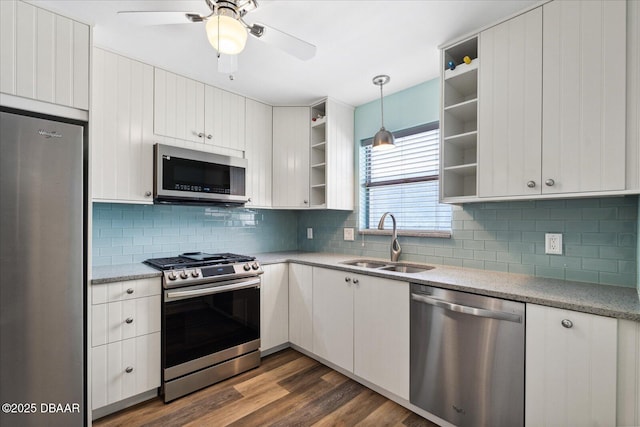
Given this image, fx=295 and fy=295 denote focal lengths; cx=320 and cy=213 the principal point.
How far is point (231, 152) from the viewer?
280 cm

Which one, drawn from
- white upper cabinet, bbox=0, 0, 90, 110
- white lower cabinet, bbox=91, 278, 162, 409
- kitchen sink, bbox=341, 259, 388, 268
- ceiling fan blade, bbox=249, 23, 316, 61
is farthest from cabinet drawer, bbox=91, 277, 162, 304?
ceiling fan blade, bbox=249, 23, 316, 61

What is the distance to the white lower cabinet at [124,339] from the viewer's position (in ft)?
5.85

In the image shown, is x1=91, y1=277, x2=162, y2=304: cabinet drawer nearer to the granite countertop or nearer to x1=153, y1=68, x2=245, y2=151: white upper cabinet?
the granite countertop

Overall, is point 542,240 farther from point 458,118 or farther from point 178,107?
point 178,107

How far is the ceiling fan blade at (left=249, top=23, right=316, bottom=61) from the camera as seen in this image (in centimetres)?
148

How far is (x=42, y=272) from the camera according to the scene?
154 cm

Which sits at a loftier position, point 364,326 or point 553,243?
point 553,243

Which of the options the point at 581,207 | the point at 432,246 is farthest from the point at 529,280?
the point at 432,246

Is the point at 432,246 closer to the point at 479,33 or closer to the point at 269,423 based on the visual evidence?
the point at 479,33

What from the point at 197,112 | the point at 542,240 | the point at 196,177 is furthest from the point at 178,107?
the point at 542,240

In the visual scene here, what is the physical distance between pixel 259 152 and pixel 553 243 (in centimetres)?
250

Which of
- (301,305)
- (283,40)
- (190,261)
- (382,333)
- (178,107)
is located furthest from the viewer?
(301,305)

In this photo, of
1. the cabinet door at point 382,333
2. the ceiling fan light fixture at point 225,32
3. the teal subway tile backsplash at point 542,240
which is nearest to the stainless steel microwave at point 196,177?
the ceiling fan light fixture at point 225,32

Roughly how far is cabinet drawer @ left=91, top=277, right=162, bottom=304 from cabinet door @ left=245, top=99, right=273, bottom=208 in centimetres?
115
